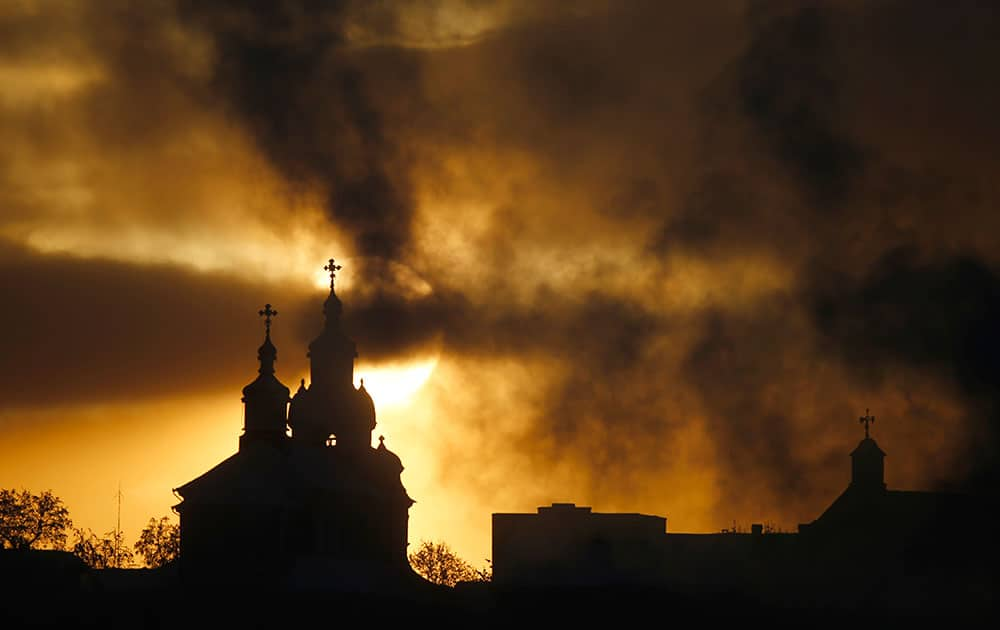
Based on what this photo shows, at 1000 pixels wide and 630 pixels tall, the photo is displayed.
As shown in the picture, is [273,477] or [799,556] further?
[799,556]

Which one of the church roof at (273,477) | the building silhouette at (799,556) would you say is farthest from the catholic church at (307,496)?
the building silhouette at (799,556)

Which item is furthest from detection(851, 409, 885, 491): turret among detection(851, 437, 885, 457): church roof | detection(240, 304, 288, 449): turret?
detection(240, 304, 288, 449): turret

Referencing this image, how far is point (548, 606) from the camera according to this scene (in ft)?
399

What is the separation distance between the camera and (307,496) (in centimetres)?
12462

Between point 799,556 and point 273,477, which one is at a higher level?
point 273,477

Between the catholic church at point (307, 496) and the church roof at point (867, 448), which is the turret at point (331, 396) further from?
the church roof at point (867, 448)

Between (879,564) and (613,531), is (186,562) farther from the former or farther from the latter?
(879,564)

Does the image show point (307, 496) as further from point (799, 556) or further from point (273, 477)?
point (799, 556)

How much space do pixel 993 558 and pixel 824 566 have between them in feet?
36.1

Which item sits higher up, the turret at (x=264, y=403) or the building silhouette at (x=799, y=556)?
the turret at (x=264, y=403)

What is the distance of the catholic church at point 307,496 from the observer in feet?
405

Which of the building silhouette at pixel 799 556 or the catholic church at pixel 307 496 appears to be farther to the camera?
the catholic church at pixel 307 496

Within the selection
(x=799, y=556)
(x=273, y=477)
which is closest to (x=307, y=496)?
(x=273, y=477)

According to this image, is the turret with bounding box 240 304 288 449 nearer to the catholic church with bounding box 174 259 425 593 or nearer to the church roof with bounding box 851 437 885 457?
the catholic church with bounding box 174 259 425 593
